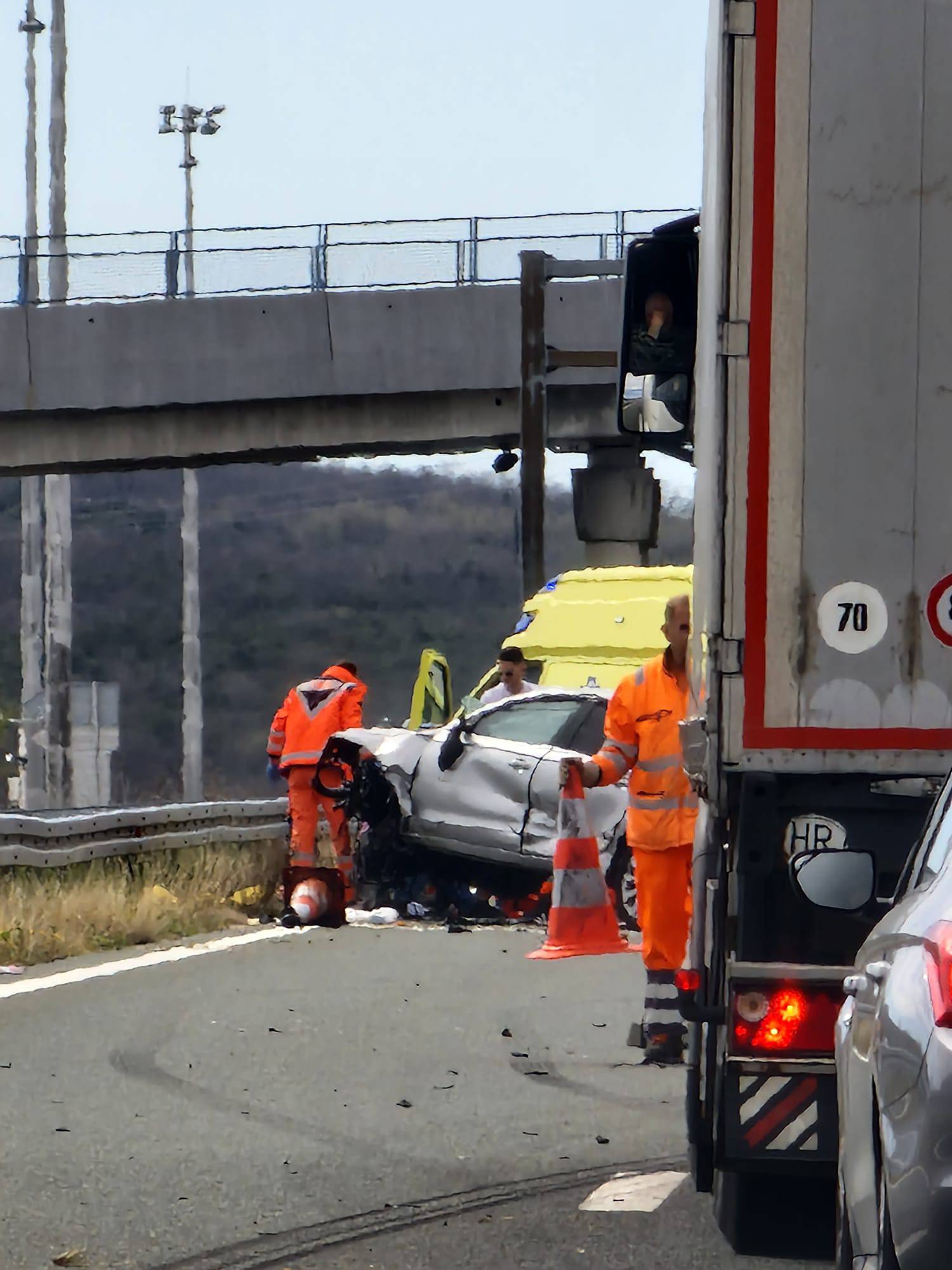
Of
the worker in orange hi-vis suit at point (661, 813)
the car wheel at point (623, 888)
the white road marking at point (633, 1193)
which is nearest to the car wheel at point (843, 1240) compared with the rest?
the white road marking at point (633, 1193)

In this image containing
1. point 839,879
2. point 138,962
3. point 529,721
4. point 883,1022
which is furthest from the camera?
point 529,721

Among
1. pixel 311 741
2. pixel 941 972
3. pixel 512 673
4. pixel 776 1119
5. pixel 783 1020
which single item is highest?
pixel 941 972

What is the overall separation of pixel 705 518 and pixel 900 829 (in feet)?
3.58

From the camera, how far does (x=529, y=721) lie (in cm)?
1769

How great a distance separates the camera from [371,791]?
1770 cm

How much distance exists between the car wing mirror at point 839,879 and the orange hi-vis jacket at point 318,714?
13098 millimetres

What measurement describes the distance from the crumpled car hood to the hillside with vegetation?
8783 centimetres

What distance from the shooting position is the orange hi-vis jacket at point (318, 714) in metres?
18.5

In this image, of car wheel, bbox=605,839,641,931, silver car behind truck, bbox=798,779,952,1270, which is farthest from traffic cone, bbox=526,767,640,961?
silver car behind truck, bbox=798,779,952,1270

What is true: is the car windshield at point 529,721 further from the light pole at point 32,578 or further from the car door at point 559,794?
the light pole at point 32,578

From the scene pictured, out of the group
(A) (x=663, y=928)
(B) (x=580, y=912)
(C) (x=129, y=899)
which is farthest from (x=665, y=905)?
(C) (x=129, y=899)

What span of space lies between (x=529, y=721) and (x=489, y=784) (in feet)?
2.01

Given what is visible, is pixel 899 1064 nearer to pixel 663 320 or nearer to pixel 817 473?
pixel 817 473

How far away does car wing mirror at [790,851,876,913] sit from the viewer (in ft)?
17.5
